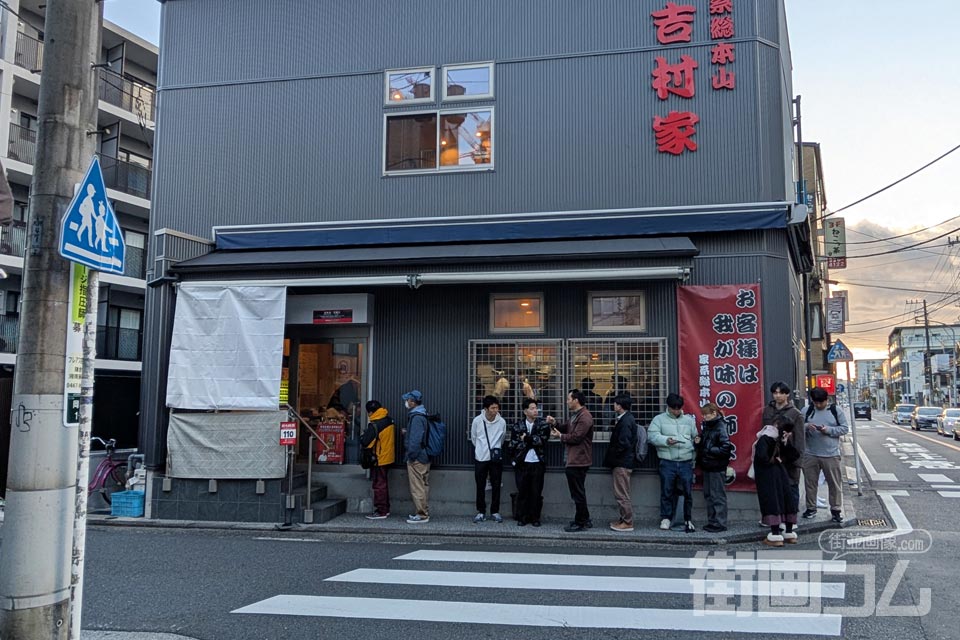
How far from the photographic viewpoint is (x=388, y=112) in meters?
13.4

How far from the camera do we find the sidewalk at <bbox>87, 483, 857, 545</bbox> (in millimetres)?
10016

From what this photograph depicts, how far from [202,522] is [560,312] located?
22.1 ft

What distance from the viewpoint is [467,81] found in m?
A: 13.2

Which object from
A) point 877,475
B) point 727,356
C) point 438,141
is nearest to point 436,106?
point 438,141

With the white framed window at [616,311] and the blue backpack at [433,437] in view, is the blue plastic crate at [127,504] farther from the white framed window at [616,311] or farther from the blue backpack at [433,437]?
the white framed window at [616,311]

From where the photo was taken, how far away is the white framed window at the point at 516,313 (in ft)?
40.0

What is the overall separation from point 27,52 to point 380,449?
78.8ft

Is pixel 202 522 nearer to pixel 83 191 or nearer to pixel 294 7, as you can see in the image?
pixel 83 191

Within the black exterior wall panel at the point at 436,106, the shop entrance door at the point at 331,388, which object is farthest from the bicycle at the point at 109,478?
the black exterior wall panel at the point at 436,106

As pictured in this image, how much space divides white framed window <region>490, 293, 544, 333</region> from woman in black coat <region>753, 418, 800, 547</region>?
401cm

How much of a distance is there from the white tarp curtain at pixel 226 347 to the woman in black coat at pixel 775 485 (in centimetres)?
746

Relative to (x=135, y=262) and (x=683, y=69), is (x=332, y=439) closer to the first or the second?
(x=683, y=69)

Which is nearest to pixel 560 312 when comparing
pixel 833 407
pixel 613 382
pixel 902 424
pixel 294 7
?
pixel 613 382

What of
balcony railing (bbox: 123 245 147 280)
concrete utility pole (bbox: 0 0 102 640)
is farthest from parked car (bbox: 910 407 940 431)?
concrete utility pole (bbox: 0 0 102 640)
